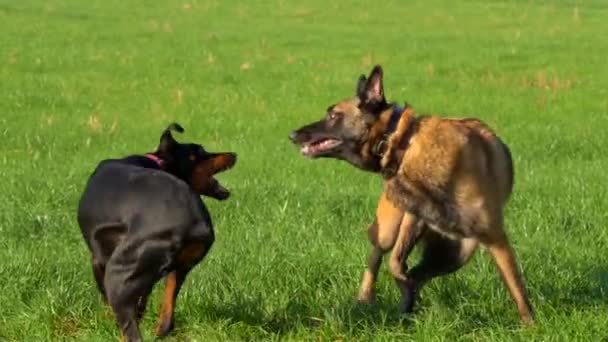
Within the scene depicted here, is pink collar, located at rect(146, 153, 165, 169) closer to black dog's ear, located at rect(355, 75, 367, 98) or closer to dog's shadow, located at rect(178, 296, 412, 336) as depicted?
dog's shadow, located at rect(178, 296, 412, 336)

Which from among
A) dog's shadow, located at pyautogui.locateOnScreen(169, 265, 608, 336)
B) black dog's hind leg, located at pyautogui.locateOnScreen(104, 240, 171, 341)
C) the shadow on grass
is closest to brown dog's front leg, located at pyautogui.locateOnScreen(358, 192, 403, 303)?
dog's shadow, located at pyautogui.locateOnScreen(169, 265, 608, 336)

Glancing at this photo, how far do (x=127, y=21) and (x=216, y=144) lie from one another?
17520 millimetres

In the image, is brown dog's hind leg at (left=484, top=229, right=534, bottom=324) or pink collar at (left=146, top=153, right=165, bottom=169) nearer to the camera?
brown dog's hind leg at (left=484, top=229, right=534, bottom=324)

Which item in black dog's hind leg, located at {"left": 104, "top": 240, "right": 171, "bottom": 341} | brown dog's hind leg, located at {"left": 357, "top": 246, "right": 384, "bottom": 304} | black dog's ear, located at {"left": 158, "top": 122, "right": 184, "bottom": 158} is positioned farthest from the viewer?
brown dog's hind leg, located at {"left": 357, "top": 246, "right": 384, "bottom": 304}

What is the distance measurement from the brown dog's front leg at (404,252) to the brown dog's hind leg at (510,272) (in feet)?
1.73

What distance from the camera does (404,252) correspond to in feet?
21.7

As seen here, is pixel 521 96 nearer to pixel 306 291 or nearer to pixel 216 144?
pixel 216 144

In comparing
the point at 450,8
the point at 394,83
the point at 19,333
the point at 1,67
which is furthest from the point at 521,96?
the point at 450,8

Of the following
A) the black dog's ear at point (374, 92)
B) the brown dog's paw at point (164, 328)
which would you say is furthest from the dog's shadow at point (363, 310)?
the black dog's ear at point (374, 92)

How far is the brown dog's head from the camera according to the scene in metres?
6.29

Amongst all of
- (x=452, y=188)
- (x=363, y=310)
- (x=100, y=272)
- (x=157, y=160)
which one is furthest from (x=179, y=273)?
(x=452, y=188)

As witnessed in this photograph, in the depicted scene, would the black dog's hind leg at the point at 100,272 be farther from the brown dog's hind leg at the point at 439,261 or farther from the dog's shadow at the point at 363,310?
the brown dog's hind leg at the point at 439,261

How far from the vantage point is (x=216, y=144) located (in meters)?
13.4

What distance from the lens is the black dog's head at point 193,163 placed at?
20.9 ft
